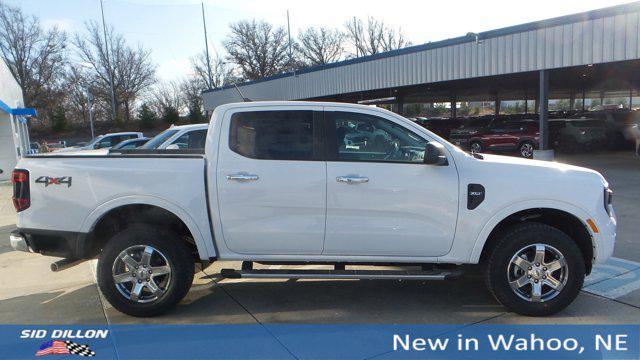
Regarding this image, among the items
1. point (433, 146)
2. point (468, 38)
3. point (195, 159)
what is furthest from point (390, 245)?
point (468, 38)

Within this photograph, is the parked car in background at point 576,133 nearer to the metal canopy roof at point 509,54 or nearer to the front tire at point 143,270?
the metal canopy roof at point 509,54

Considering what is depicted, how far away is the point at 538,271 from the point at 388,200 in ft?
4.86

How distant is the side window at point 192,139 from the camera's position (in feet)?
28.6

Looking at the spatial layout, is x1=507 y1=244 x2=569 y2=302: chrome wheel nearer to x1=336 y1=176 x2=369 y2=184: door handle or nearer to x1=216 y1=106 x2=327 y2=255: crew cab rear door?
x1=336 y1=176 x2=369 y2=184: door handle

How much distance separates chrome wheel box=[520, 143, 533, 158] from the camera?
1789 centimetres

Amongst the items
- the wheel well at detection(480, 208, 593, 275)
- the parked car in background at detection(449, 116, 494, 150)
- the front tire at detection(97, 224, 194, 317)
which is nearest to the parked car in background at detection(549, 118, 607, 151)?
the parked car in background at detection(449, 116, 494, 150)

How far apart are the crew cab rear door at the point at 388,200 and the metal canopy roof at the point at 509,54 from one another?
12255 mm

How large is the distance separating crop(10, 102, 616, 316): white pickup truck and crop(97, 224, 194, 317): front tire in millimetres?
11

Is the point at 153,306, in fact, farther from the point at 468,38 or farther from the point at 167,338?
the point at 468,38

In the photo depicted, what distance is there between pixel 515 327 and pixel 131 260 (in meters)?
3.44

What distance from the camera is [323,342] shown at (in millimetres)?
3701

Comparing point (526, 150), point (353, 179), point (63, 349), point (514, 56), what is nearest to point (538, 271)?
point (353, 179)

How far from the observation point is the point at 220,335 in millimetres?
3881

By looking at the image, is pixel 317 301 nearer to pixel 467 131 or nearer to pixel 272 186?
pixel 272 186
